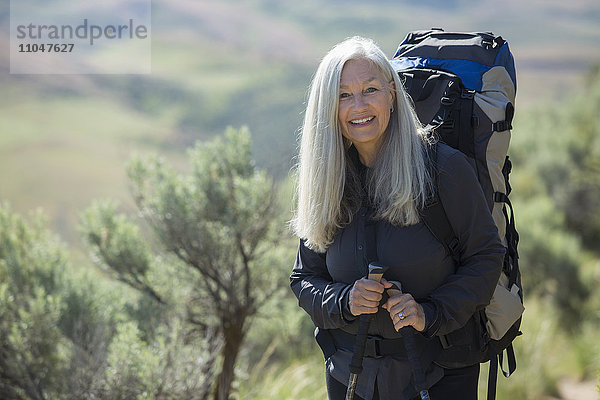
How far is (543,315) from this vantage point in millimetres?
7840

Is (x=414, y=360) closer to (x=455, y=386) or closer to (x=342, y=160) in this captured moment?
(x=455, y=386)

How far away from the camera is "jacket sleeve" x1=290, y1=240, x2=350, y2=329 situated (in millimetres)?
2270

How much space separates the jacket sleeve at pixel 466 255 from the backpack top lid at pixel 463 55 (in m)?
0.54

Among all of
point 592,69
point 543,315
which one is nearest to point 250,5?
point 592,69

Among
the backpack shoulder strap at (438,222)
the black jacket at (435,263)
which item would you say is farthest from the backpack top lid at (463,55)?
the backpack shoulder strap at (438,222)

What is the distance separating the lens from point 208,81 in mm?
91812

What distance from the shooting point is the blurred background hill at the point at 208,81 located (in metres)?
35.8

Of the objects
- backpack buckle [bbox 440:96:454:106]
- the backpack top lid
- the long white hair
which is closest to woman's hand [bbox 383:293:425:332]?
the long white hair

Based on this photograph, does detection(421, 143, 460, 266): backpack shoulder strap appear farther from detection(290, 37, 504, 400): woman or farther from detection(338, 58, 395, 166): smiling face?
detection(338, 58, 395, 166): smiling face

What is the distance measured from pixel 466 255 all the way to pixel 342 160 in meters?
0.58

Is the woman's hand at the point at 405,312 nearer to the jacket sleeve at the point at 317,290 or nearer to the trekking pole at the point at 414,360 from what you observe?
the trekking pole at the point at 414,360

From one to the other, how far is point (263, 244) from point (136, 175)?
1.14 metres

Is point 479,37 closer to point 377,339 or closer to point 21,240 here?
point 377,339

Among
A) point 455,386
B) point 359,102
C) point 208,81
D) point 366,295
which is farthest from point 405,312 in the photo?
point 208,81
